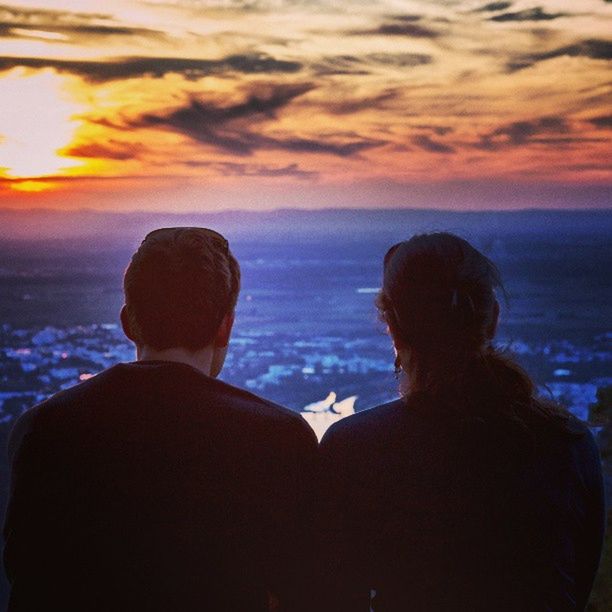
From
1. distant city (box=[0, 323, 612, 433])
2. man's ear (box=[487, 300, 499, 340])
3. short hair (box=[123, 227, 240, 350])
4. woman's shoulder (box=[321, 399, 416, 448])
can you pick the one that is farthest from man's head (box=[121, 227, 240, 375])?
distant city (box=[0, 323, 612, 433])

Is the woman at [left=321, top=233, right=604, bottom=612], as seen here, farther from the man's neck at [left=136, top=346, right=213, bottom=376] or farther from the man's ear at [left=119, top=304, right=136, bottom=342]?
the man's ear at [left=119, top=304, right=136, bottom=342]

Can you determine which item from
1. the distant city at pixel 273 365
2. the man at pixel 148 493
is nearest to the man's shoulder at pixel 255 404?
the man at pixel 148 493

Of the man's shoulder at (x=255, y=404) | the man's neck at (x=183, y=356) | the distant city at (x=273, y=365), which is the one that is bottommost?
the distant city at (x=273, y=365)

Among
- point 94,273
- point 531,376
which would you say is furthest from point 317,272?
point 531,376

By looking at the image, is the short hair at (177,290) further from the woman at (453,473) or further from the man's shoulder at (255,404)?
the woman at (453,473)

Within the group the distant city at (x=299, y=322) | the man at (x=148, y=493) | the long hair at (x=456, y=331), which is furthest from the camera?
the distant city at (x=299, y=322)

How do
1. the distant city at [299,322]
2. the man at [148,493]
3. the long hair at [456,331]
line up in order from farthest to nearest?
the distant city at [299,322] < the long hair at [456,331] < the man at [148,493]

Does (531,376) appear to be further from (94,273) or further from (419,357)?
(94,273)
